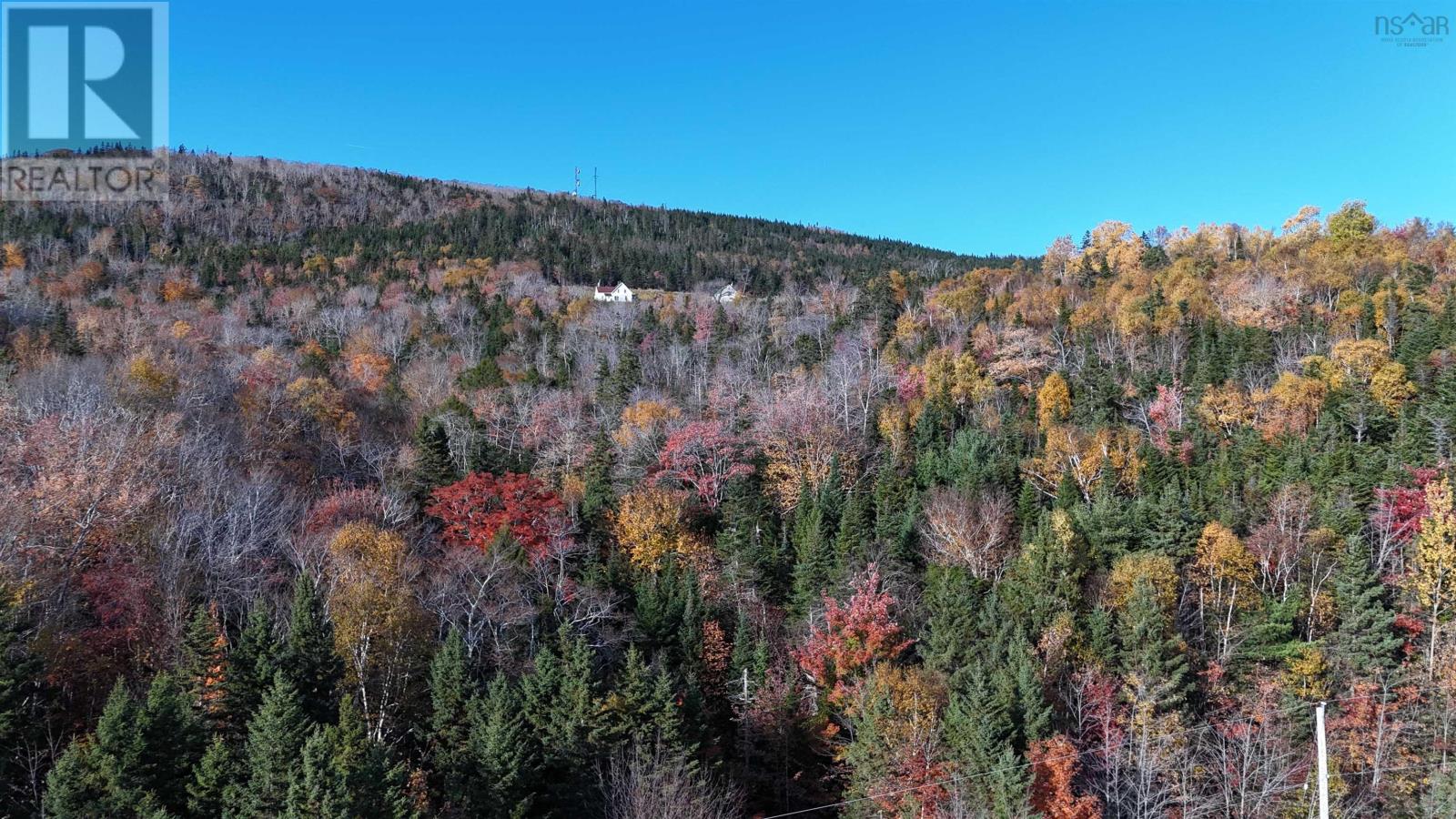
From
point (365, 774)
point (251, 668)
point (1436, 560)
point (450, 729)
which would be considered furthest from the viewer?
point (1436, 560)

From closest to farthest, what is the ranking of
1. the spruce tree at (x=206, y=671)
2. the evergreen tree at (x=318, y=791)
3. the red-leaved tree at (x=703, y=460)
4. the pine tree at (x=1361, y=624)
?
the evergreen tree at (x=318, y=791)
the spruce tree at (x=206, y=671)
the pine tree at (x=1361, y=624)
the red-leaved tree at (x=703, y=460)

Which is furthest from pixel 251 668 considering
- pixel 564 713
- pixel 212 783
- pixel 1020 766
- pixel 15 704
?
pixel 1020 766

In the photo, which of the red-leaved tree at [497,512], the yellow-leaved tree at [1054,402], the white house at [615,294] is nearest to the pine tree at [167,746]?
the red-leaved tree at [497,512]

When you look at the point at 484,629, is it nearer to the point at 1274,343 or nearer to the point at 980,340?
the point at 980,340

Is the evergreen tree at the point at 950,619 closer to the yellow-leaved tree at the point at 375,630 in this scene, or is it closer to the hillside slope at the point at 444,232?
the yellow-leaved tree at the point at 375,630

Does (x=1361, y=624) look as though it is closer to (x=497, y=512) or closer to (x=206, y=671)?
(x=497, y=512)
